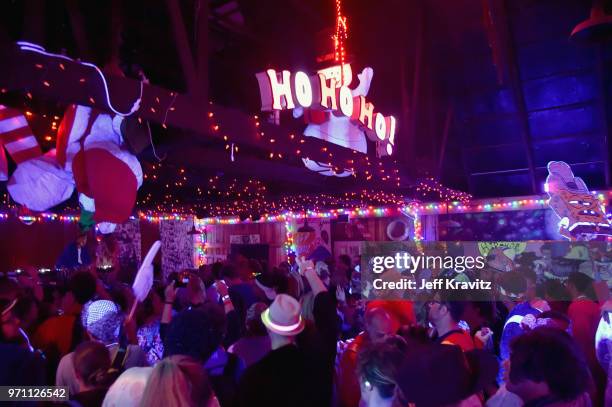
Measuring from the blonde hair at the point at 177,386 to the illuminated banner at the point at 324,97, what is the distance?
402 cm

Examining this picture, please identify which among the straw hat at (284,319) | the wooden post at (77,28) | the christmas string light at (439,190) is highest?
the wooden post at (77,28)

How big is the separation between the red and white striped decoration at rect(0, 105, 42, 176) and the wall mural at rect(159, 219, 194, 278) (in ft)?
39.1

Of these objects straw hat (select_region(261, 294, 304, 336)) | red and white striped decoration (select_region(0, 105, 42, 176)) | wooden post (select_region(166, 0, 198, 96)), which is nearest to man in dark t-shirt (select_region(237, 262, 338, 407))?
straw hat (select_region(261, 294, 304, 336))

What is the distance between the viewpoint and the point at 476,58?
9.28 metres

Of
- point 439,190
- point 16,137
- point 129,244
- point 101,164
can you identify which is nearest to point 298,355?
point 101,164

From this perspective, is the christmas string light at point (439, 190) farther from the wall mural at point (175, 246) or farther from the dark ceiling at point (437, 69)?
the wall mural at point (175, 246)

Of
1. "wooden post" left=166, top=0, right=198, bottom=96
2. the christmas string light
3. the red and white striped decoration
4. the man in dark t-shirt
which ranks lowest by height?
the man in dark t-shirt

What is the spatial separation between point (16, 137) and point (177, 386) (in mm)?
2262

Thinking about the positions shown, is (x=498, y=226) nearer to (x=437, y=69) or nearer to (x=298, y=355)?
(x=437, y=69)

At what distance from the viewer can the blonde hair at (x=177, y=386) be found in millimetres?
1613

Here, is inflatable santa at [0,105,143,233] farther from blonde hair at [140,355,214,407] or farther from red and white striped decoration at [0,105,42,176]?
blonde hair at [140,355,214,407]

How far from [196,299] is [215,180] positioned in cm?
392

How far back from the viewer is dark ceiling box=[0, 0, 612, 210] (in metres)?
7.80

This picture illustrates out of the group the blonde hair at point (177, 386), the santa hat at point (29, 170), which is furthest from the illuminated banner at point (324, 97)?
the blonde hair at point (177, 386)
